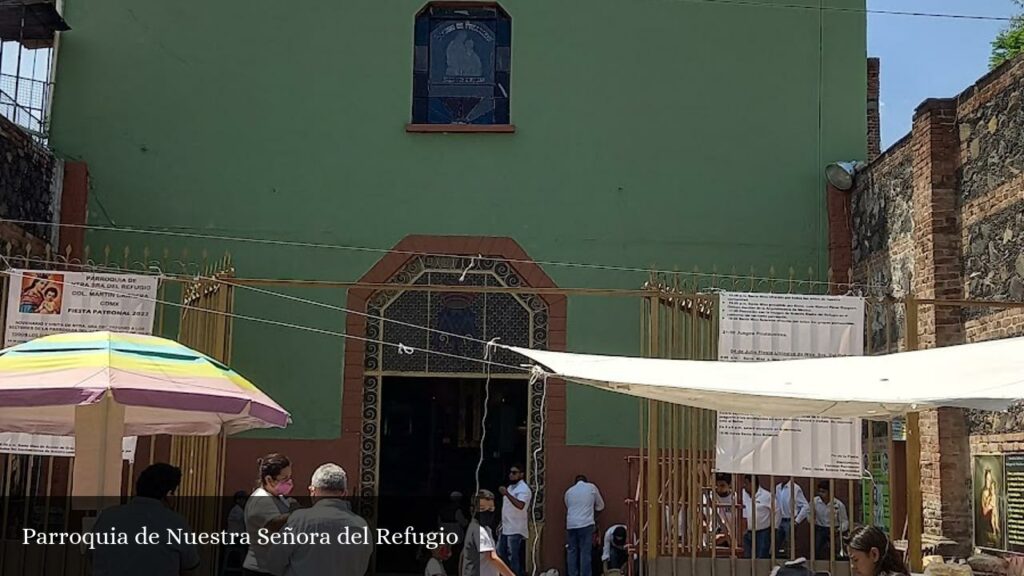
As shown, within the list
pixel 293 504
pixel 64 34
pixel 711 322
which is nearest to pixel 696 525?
pixel 711 322

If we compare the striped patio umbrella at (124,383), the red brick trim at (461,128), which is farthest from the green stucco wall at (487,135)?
the striped patio umbrella at (124,383)

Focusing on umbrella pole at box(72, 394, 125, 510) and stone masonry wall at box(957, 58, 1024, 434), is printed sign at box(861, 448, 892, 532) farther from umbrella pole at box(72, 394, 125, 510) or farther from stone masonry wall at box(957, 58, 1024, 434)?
umbrella pole at box(72, 394, 125, 510)

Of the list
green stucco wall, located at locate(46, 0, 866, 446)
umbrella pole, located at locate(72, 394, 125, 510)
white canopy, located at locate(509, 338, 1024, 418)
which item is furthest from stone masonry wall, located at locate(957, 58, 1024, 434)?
umbrella pole, located at locate(72, 394, 125, 510)

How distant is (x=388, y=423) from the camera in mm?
13711

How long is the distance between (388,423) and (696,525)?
609cm

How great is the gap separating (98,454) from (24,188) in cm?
703

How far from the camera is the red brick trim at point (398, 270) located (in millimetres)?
12773

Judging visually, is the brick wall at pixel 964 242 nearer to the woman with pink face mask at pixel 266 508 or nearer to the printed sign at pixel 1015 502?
the printed sign at pixel 1015 502

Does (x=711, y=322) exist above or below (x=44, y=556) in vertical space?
above

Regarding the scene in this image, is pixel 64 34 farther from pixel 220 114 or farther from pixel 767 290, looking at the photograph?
pixel 767 290

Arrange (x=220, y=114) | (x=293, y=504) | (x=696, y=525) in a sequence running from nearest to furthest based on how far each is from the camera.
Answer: (x=293, y=504)
(x=696, y=525)
(x=220, y=114)

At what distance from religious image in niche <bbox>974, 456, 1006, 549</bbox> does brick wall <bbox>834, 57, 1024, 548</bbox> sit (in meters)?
0.14

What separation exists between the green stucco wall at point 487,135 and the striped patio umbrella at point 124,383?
649cm

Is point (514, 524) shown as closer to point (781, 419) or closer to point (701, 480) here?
point (701, 480)
